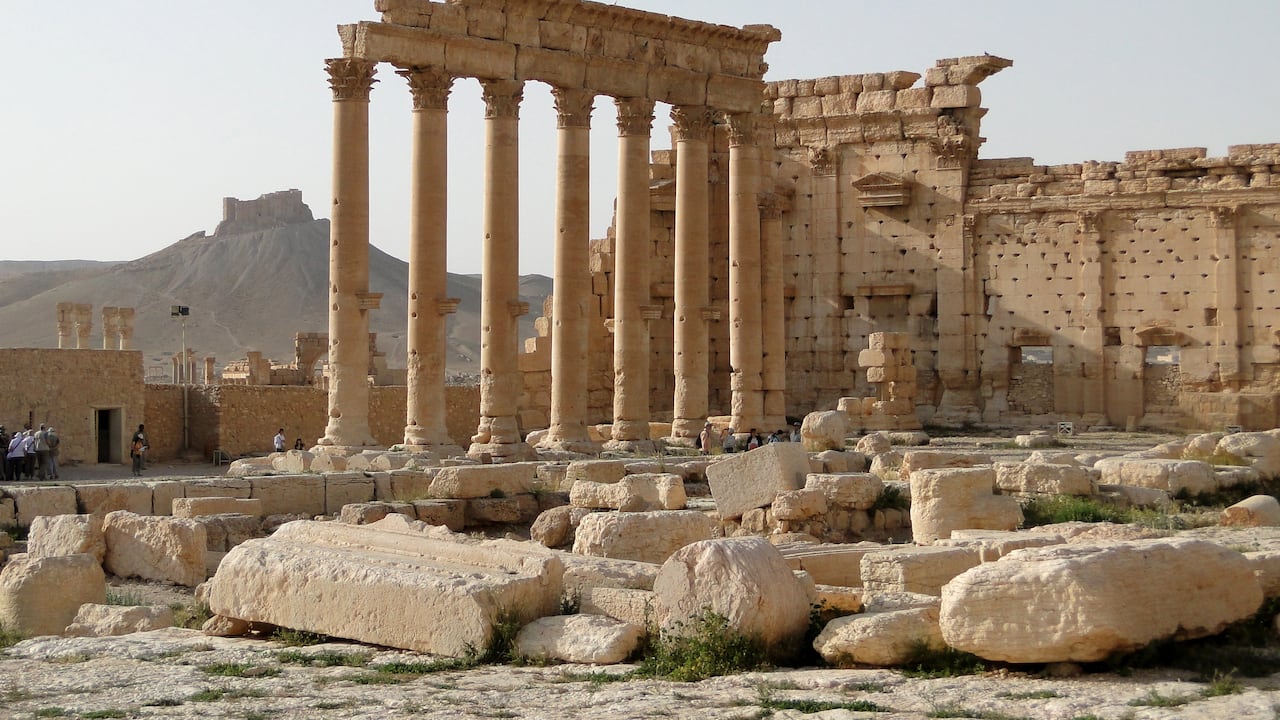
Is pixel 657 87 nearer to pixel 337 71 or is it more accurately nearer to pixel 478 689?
pixel 337 71

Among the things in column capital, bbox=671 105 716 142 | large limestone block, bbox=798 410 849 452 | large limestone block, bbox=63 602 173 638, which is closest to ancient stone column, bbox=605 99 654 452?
column capital, bbox=671 105 716 142

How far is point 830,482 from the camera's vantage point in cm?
2077

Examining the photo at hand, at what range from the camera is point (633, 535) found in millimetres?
15805

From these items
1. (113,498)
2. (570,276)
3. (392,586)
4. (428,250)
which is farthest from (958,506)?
(570,276)

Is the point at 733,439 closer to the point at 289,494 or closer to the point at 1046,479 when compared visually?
the point at 1046,479

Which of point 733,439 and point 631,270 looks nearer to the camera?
point 631,270

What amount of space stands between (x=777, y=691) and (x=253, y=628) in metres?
5.09

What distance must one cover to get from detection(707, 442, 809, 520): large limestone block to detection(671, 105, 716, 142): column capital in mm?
13445

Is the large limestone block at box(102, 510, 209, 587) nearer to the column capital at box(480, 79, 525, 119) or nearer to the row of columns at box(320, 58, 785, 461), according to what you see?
the row of columns at box(320, 58, 785, 461)

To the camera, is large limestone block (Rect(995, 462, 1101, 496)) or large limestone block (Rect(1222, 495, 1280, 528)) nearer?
large limestone block (Rect(1222, 495, 1280, 528))

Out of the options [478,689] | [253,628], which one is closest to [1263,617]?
[478,689]

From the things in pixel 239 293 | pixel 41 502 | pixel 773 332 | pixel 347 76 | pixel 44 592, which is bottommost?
pixel 44 592

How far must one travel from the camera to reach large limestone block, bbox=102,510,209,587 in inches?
672

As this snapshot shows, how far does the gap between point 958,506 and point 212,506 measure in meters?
9.00
